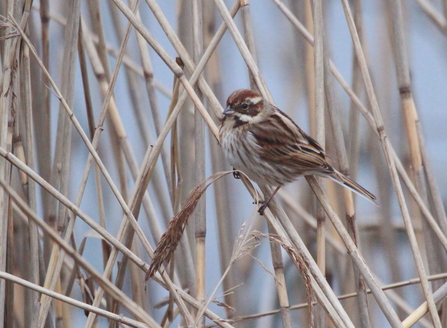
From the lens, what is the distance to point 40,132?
311 centimetres

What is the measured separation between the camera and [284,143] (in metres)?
3.10

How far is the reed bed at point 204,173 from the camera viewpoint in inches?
91.8

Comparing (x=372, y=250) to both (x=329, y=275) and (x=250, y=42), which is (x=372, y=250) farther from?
(x=250, y=42)

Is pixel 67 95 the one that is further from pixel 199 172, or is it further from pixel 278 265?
pixel 278 265

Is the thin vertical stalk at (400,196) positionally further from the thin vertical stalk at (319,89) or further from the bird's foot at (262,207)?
the bird's foot at (262,207)

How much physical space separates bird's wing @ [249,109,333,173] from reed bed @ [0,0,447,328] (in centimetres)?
19

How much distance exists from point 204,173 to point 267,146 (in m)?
0.60

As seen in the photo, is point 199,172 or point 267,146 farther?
point 267,146

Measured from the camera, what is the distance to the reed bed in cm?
233

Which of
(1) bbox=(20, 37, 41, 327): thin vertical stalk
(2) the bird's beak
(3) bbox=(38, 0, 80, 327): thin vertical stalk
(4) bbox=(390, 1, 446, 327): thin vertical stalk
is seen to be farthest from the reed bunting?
(1) bbox=(20, 37, 41, 327): thin vertical stalk

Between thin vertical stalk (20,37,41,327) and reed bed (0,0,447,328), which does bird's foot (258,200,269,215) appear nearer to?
reed bed (0,0,447,328)

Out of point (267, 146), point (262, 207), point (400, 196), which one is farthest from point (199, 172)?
point (400, 196)

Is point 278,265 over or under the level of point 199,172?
under

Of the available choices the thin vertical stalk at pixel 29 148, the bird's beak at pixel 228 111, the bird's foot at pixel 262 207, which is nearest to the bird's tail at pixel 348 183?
the bird's foot at pixel 262 207
